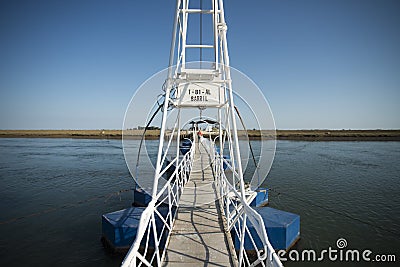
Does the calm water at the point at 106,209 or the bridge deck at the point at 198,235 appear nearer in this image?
the bridge deck at the point at 198,235

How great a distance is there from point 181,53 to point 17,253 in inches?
365

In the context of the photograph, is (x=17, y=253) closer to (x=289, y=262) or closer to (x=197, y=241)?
(x=197, y=241)

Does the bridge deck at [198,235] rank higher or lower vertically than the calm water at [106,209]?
higher

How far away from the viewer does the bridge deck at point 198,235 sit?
14.3 ft

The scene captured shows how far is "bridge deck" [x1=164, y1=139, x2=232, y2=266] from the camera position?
171 inches

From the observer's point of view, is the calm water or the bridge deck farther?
the calm water

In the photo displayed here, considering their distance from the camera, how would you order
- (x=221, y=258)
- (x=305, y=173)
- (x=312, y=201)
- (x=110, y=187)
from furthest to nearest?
(x=305, y=173) → (x=110, y=187) → (x=312, y=201) → (x=221, y=258)

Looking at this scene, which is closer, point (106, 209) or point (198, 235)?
point (198, 235)

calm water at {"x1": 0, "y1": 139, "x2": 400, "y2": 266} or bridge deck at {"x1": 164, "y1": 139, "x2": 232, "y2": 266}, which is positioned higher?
bridge deck at {"x1": 164, "y1": 139, "x2": 232, "y2": 266}

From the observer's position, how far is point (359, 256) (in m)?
8.41

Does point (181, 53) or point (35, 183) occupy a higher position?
point (181, 53)

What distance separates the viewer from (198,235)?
5.34 meters

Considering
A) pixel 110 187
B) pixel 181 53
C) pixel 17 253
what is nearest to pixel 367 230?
pixel 181 53

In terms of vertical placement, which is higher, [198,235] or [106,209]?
[198,235]
